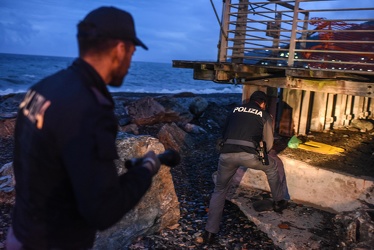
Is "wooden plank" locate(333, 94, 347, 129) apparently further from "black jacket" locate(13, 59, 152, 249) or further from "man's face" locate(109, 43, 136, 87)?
"black jacket" locate(13, 59, 152, 249)

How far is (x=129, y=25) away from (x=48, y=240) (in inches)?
51.0

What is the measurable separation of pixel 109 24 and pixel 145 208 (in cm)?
428

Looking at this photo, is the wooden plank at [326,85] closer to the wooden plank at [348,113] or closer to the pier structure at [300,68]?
the pier structure at [300,68]

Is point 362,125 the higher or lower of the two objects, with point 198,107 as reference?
higher

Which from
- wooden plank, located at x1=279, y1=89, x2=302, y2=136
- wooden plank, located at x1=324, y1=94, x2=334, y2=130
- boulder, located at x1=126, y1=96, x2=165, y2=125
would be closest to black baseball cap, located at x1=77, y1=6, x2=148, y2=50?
wooden plank, located at x1=279, y1=89, x2=302, y2=136

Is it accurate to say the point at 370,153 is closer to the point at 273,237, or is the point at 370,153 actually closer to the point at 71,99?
the point at 273,237

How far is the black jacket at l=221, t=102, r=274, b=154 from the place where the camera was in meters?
5.79

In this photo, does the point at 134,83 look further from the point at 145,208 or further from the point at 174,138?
the point at 145,208

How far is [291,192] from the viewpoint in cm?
722

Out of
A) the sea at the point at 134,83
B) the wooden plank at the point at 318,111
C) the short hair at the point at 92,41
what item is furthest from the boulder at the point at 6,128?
the short hair at the point at 92,41

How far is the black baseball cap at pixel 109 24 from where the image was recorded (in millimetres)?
1964

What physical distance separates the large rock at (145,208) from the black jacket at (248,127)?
118 cm

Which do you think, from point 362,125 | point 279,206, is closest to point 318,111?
point 362,125

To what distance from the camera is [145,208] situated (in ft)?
19.1
